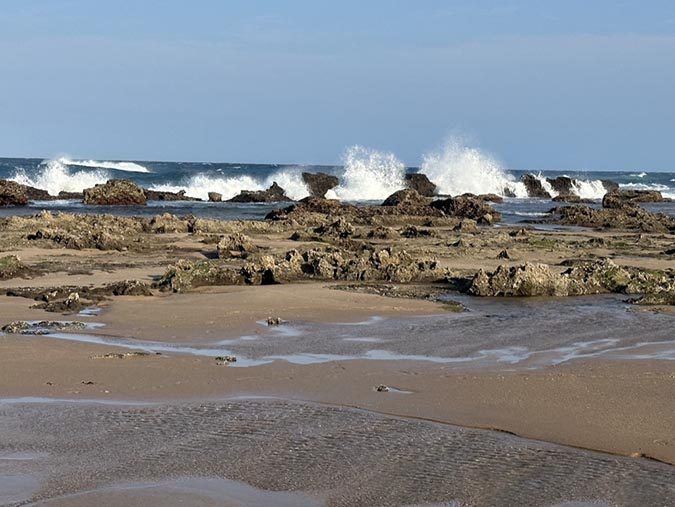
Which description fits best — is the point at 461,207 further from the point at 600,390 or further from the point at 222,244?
the point at 600,390

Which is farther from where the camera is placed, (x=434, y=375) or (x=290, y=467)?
(x=434, y=375)

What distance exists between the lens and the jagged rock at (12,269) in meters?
13.0

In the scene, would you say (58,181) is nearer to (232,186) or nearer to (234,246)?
(232,186)

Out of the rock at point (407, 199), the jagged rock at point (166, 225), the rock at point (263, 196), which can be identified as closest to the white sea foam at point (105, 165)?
the rock at point (263, 196)

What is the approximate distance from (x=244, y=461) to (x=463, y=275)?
8430 mm

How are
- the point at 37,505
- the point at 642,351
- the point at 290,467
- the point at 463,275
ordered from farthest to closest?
the point at 463,275 → the point at 642,351 → the point at 290,467 → the point at 37,505

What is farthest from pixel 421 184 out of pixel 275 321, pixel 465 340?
pixel 465 340

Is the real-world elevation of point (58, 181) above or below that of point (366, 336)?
above

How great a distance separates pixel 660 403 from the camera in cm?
647

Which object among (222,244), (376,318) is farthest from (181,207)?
(376,318)

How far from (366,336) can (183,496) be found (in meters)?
4.57

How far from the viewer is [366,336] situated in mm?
9133

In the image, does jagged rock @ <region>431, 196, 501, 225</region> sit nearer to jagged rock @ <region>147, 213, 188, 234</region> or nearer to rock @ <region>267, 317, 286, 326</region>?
jagged rock @ <region>147, 213, 188, 234</region>

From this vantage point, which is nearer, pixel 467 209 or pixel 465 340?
pixel 465 340
